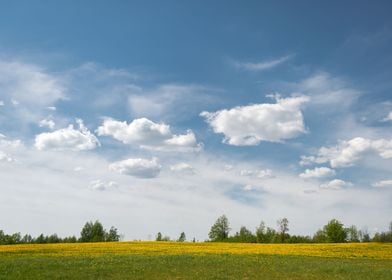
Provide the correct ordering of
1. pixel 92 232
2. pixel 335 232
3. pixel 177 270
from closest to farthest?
pixel 177 270 < pixel 335 232 < pixel 92 232

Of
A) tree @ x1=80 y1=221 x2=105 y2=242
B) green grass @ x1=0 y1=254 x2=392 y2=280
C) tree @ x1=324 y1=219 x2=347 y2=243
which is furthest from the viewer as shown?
tree @ x1=80 y1=221 x2=105 y2=242

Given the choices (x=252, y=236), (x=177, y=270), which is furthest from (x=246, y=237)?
(x=177, y=270)

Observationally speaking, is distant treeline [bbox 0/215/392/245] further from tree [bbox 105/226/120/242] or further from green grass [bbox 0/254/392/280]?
green grass [bbox 0/254/392/280]

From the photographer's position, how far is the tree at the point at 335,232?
5226 inches

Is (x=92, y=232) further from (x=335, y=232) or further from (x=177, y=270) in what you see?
(x=177, y=270)

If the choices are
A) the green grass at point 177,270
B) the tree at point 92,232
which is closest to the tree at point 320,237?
the tree at point 92,232

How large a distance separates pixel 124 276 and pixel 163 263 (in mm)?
7730

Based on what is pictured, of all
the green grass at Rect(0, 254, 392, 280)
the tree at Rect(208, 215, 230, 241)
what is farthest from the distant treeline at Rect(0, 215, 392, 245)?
the green grass at Rect(0, 254, 392, 280)

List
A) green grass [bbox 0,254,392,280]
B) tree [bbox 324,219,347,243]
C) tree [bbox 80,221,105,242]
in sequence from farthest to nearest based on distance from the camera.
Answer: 1. tree [bbox 80,221,105,242]
2. tree [bbox 324,219,347,243]
3. green grass [bbox 0,254,392,280]

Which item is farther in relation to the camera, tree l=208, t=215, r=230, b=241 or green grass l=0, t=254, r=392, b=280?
tree l=208, t=215, r=230, b=241

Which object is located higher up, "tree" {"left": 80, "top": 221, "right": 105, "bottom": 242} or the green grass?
"tree" {"left": 80, "top": 221, "right": 105, "bottom": 242}

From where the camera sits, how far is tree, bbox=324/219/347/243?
436 feet

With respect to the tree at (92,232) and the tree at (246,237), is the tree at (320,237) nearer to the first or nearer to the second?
the tree at (246,237)

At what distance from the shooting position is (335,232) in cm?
13362
